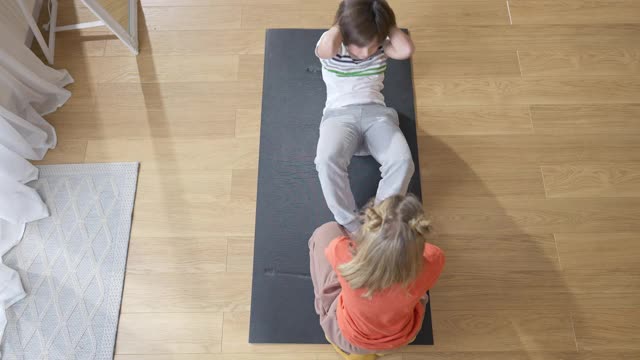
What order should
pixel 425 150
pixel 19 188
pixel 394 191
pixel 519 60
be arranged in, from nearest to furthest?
pixel 394 191, pixel 19 188, pixel 425 150, pixel 519 60

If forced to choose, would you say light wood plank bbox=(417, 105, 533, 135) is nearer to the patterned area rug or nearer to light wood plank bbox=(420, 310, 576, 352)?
light wood plank bbox=(420, 310, 576, 352)

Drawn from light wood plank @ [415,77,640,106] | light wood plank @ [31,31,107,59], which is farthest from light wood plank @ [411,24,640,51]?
light wood plank @ [31,31,107,59]

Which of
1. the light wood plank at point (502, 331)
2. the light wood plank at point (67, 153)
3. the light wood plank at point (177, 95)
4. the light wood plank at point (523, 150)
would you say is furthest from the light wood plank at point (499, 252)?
the light wood plank at point (67, 153)

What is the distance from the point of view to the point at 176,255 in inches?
65.0

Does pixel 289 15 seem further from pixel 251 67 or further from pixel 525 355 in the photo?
pixel 525 355

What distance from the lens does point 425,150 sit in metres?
1.77

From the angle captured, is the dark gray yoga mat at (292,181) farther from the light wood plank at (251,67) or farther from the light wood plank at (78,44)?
the light wood plank at (78,44)

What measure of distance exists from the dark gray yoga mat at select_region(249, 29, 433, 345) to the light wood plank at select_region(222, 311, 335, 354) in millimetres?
23

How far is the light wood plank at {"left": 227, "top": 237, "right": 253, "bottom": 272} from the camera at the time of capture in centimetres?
162

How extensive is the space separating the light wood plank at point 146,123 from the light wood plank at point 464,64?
79cm

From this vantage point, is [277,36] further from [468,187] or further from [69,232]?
[69,232]

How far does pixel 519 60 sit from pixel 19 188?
196 cm

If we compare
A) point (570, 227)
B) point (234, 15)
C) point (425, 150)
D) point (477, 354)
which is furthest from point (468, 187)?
point (234, 15)

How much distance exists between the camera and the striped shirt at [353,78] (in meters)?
1.52
